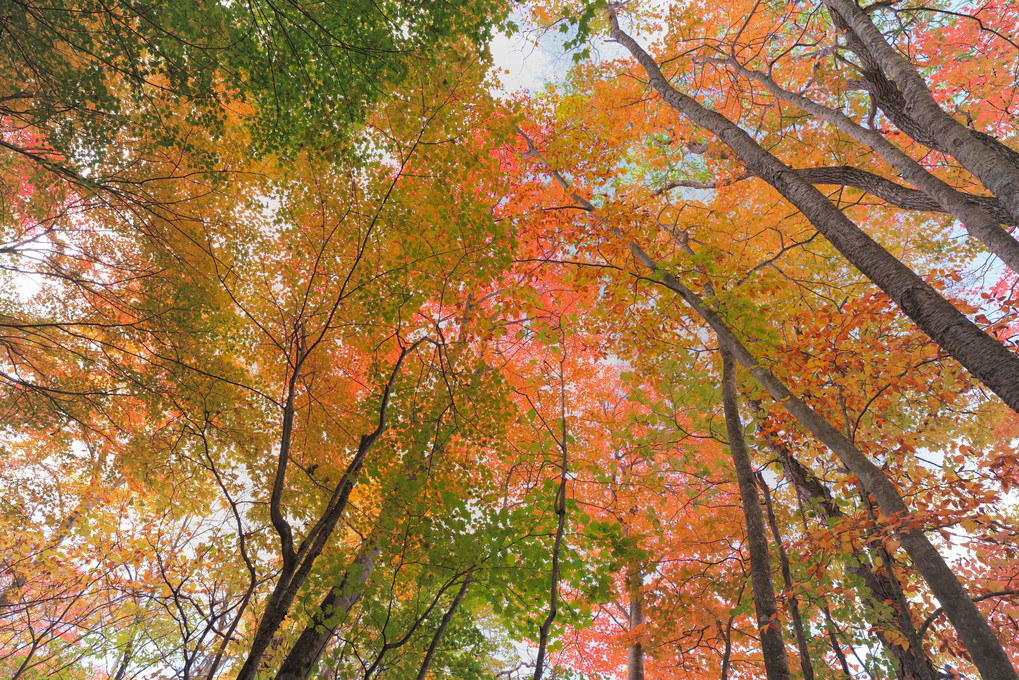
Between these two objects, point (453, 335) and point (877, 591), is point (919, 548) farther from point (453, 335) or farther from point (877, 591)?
point (453, 335)

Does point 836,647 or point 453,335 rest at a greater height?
point 453,335

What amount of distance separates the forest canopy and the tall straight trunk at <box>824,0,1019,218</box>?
33mm

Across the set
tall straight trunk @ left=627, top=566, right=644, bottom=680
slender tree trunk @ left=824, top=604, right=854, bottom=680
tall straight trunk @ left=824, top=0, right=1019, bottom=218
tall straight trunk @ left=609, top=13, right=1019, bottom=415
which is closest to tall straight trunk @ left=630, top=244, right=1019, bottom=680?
tall straight trunk @ left=609, top=13, right=1019, bottom=415

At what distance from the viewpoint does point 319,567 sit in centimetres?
348

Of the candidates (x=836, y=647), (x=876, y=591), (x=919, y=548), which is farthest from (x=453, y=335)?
(x=876, y=591)

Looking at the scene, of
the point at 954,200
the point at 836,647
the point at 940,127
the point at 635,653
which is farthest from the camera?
the point at 635,653

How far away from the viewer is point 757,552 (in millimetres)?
3734

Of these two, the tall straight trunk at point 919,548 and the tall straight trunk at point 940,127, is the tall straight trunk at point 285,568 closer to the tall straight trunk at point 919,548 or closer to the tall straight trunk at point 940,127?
the tall straight trunk at point 919,548

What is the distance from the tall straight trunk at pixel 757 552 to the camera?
3238 mm

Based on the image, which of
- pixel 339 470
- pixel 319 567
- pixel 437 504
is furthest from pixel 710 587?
pixel 339 470

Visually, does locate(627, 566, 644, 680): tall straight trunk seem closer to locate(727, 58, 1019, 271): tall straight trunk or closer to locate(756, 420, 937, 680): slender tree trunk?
locate(756, 420, 937, 680): slender tree trunk

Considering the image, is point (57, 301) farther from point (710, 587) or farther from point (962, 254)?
point (962, 254)

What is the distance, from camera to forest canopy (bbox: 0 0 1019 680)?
3418 millimetres

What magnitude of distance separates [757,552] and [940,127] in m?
4.02
